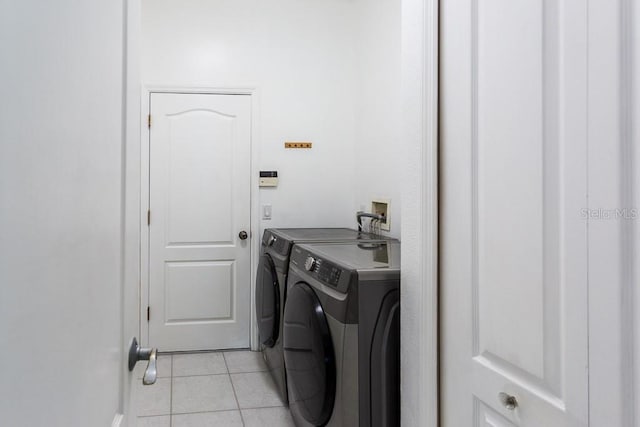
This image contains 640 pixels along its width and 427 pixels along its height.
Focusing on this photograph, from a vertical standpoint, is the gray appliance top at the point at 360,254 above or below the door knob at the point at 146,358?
above

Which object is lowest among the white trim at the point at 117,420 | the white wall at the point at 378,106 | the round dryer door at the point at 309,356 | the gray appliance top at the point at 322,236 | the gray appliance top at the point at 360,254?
the round dryer door at the point at 309,356

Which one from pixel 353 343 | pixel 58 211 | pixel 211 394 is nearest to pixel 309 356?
pixel 353 343

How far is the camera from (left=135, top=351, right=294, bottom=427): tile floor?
8.50 ft

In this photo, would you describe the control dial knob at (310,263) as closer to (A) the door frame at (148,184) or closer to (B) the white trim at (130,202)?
(B) the white trim at (130,202)

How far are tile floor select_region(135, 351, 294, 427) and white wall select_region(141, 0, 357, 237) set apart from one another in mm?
1162

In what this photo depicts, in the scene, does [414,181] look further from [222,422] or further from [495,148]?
[222,422]

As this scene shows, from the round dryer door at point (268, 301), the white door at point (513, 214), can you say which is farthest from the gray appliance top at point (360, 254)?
the round dryer door at point (268, 301)

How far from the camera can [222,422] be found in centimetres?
256

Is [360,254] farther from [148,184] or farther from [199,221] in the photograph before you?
[148,184]

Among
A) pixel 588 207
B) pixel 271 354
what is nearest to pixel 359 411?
pixel 588 207

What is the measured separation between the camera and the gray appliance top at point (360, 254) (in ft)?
Answer: 5.64

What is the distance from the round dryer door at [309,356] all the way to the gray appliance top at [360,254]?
181 mm

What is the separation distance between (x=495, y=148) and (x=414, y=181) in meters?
0.36

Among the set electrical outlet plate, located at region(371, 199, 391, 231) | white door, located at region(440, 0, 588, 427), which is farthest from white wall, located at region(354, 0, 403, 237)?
white door, located at region(440, 0, 588, 427)
